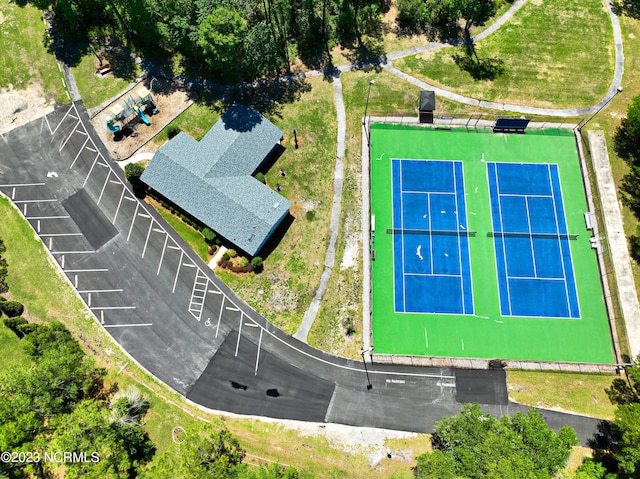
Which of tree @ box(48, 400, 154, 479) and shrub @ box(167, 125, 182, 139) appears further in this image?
shrub @ box(167, 125, 182, 139)

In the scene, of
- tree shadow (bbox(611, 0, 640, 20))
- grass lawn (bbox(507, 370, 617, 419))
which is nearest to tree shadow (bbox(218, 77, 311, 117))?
Answer: grass lawn (bbox(507, 370, 617, 419))

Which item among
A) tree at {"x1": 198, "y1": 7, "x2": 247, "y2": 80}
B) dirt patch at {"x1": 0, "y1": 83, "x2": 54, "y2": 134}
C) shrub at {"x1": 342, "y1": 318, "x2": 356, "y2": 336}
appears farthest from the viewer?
dirt patch at {"x1": 0, "y1": 83, "x2": 54, "y2": 134}

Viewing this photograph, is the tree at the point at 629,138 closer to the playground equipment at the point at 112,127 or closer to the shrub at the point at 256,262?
the shrub at the point at 256,262

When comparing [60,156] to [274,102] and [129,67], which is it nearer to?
[129,67]

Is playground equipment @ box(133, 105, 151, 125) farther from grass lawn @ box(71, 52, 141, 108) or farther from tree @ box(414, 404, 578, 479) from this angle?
tree @ box(414, 404, 578, 479)

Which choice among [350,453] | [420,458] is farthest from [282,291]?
[420,458]

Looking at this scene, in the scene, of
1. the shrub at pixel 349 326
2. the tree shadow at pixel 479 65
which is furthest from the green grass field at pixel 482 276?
the tree shadow at pixel 479 65
